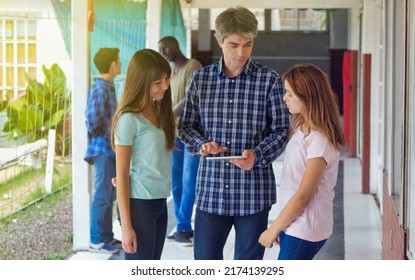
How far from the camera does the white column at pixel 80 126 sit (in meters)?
4.39

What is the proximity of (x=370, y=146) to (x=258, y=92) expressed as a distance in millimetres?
4342

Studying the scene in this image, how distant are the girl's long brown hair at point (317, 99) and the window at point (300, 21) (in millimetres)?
11874

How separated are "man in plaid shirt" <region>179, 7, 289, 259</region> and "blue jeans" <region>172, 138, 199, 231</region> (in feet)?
6.47

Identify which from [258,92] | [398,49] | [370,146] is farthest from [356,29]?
[258,92]

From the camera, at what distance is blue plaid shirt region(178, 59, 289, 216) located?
8.40 ft

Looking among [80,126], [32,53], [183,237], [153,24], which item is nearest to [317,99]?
[80,126]

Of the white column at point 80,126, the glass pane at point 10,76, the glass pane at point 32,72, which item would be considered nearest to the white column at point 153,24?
the glass pane at point 32,72

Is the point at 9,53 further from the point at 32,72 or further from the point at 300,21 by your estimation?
the point at 300,21

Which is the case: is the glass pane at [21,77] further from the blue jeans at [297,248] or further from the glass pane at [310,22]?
the glass pane at [310,22]

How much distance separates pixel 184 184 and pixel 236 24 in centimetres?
238

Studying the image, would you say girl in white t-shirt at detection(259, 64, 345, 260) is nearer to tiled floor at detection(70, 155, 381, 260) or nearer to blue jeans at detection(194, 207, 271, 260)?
blue jeans at detection(194, 207, 271, 260)

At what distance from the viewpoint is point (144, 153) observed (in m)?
2.59

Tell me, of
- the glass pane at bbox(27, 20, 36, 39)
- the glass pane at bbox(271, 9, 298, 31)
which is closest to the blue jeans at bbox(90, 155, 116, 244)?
the glass pane at bbox(27, 20, 36, 39)
